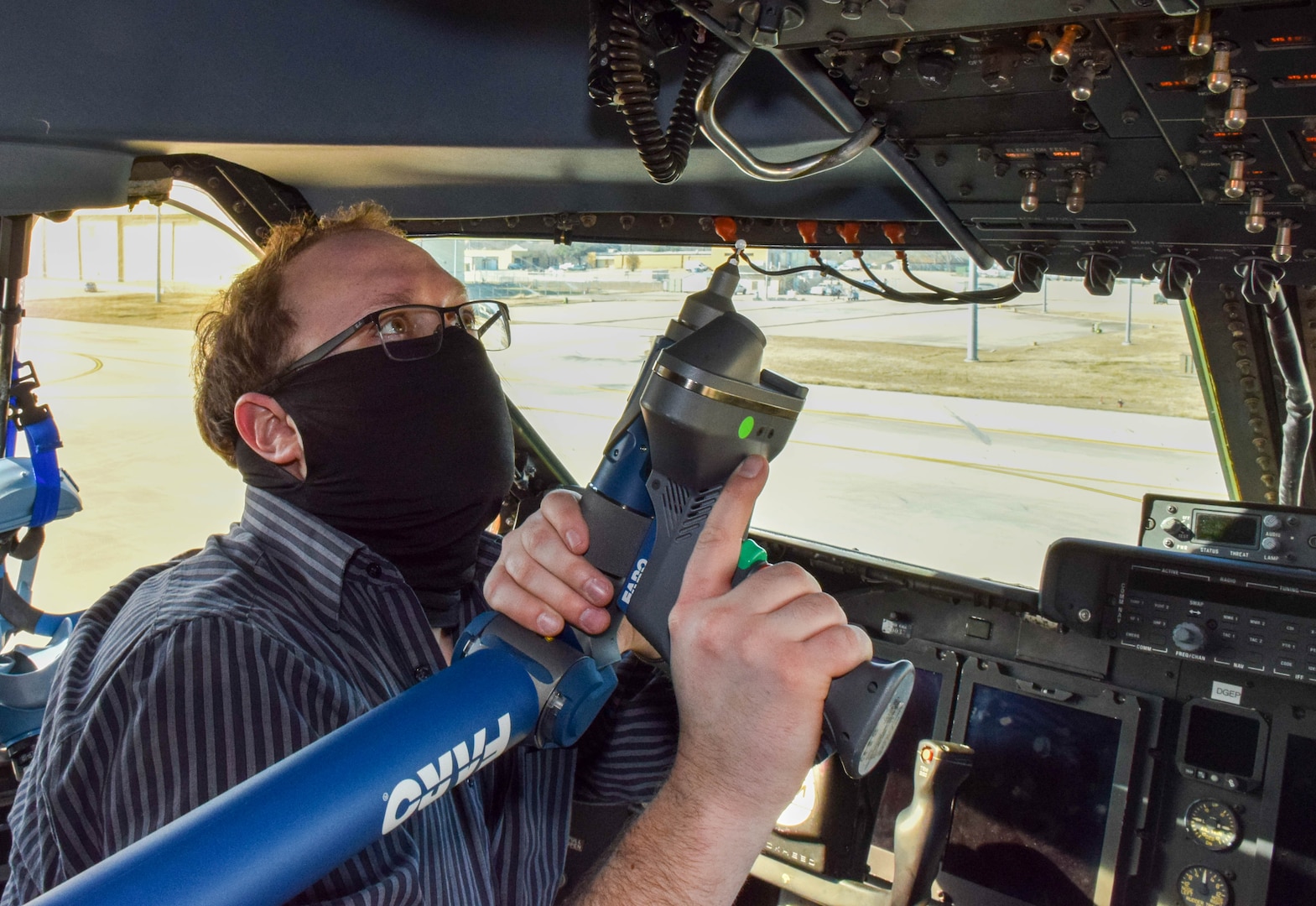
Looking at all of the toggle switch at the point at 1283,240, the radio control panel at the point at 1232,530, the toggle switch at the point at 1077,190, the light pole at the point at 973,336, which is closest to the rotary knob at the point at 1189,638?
the radio control panel at the point at 1232,530

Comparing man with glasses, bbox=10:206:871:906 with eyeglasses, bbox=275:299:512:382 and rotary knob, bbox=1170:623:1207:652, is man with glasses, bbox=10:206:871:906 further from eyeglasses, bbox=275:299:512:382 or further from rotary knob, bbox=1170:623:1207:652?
rotary knob, bbox=1170:623:1207:652

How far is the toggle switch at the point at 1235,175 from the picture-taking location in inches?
55.1

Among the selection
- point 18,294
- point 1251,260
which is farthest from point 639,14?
point 18,294

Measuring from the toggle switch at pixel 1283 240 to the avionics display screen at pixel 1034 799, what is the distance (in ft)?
4.79

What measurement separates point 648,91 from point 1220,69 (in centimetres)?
79

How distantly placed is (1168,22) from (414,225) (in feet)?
7.27

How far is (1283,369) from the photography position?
2305mm

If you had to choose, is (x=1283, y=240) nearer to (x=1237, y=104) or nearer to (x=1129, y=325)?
(x=1237, y=104)

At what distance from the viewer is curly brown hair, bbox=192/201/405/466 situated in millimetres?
1467

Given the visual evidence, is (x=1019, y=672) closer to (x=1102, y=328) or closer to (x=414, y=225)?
(x=1102, y=328)

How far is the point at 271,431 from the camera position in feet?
4.70

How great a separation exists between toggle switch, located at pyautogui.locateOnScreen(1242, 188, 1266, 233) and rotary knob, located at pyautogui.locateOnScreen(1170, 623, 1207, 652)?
4.09 ft

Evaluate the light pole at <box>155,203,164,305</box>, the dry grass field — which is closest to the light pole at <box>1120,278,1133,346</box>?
the dry grass field

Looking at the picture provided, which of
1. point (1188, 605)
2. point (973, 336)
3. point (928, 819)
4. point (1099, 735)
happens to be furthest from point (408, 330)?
point (1099, 735)
